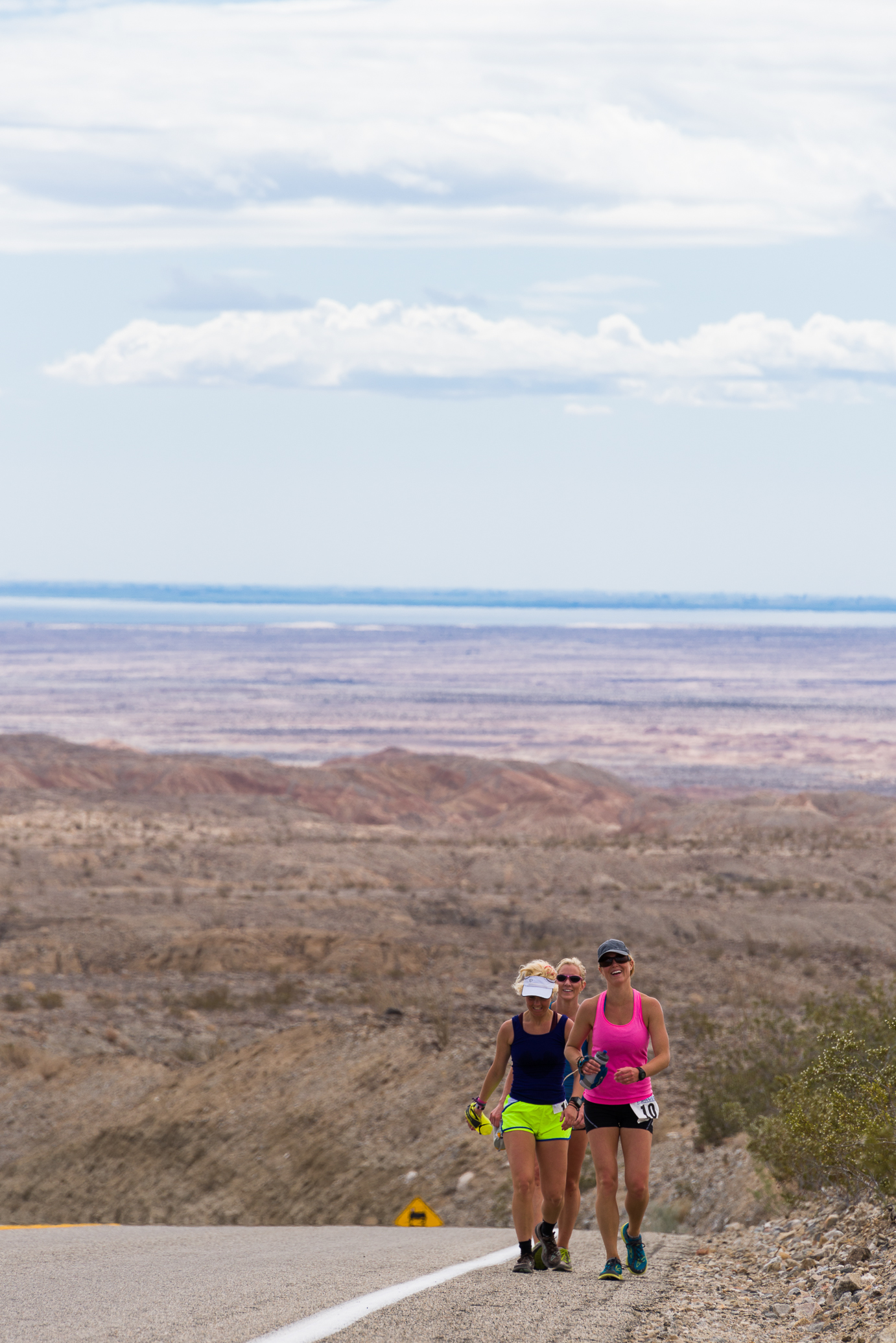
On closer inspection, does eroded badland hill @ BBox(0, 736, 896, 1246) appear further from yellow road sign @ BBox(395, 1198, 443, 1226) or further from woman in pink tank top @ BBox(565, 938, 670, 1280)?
woman in pink tank top @ BBox(565, 938, 670, 1280)

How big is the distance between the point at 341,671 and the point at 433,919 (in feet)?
417

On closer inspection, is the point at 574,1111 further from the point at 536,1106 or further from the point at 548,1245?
the point at 548,1245

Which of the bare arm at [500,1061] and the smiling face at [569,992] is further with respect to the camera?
the smiling face at [569,992]

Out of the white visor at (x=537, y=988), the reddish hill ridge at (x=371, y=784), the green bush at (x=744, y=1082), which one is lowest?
the reddish hill ridge at (x=371, y=784)

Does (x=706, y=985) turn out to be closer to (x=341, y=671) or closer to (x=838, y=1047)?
(x=838, y=1047)

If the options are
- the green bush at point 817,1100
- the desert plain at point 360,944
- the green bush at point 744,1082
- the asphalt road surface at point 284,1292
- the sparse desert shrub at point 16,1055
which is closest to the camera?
the asphalt road surface at point 284,1292

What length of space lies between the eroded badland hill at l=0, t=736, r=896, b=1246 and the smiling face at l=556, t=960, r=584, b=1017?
3.69m

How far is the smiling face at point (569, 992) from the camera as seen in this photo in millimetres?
7777

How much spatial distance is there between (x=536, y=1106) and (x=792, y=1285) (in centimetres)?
164

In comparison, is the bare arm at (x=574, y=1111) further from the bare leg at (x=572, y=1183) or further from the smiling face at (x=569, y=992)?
the bare leg at (x=572, y=1183)

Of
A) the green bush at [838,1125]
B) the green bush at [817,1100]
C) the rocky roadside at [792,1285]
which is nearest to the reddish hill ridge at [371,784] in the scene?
the green bush at [817,1100]

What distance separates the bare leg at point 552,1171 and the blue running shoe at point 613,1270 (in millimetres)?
365

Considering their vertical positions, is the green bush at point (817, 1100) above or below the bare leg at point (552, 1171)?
below

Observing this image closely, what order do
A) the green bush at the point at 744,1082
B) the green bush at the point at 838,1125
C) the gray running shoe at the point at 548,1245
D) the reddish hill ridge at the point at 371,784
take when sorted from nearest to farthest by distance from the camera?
the gray running shoe at the point at 548,1245
the green bush at the point at 838,1125
the green bush at the point at 744,1082
the reddish hill ridge at the point at 371,784
